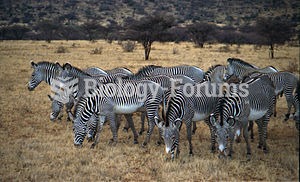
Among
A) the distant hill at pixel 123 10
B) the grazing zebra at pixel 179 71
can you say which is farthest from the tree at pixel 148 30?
the distant hill at pixel 123 10

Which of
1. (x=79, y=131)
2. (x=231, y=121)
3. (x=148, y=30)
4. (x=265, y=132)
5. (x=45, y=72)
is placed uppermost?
(x=148, y=30)

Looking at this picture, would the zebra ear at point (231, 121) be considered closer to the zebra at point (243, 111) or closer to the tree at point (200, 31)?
the zebra at point (243, 111)

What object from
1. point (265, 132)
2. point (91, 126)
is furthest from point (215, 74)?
point (91, 126)

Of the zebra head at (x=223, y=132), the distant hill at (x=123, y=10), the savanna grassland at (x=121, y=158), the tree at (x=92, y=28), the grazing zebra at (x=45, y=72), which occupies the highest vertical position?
the distant hill at (x=123, y=10)

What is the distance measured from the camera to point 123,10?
198 ft

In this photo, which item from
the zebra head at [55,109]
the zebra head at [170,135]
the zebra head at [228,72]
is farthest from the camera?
the zebra head at [228,72]

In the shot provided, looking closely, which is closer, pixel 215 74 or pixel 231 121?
pixel 231 121

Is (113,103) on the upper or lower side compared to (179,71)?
lower

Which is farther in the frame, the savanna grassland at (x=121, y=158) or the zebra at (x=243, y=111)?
the zebra at (x=243, y=111)

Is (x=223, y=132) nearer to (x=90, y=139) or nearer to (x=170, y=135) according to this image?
(x=170, y=135)

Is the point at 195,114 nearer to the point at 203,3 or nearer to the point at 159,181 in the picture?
the point at 159,181

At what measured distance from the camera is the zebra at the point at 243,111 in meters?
6.19

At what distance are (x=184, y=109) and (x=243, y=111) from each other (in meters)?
1.19

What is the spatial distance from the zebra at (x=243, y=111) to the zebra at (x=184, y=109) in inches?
14.5
